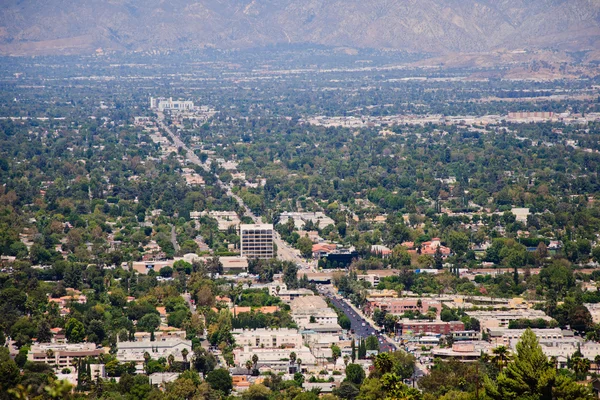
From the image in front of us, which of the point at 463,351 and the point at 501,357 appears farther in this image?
the point at 463,351

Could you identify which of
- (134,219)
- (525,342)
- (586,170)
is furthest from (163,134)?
(525,342)

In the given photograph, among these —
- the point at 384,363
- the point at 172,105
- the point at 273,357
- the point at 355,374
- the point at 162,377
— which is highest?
the point at 384,363

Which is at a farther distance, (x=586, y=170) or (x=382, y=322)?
(x=586, y=170)

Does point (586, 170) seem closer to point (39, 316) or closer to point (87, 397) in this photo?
point (39, 316)

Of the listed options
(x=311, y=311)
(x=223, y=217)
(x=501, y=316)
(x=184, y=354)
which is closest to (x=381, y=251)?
(x=223, y=217)

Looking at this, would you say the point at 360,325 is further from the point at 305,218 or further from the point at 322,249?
the point at 305,218

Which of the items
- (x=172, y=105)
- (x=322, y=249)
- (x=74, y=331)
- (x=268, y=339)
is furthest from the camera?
(x=172, y=105)
